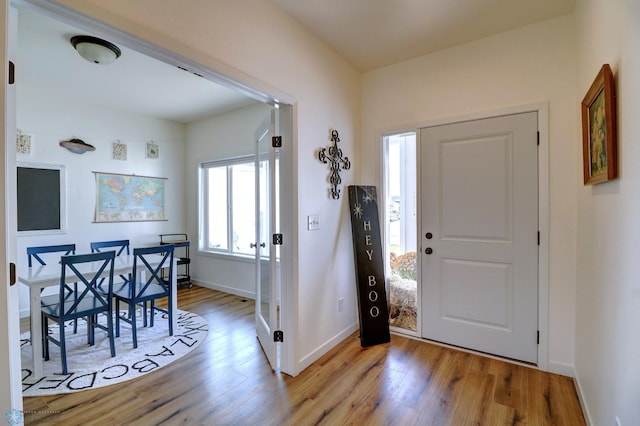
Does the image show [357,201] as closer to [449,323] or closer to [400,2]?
[449,323]

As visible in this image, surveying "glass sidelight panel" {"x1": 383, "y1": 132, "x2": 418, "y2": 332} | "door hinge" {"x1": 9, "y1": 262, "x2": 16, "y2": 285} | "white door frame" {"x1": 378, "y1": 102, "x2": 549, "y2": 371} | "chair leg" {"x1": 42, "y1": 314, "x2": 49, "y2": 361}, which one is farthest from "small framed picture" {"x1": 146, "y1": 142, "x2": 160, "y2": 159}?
"white door frame" {"x1": 378, "y1": 102, "x2": 549, "y2": 371}

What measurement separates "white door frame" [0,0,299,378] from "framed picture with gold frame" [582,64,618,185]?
5.92 ft

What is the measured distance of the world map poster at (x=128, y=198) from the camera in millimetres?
4242

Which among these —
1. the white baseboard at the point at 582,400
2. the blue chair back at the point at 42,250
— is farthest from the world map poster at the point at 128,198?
the white baseboard at the point at 582,400

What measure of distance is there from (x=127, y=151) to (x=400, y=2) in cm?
429

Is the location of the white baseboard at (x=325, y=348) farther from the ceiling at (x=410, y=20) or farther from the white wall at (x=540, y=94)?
the ceiling at (x=410, y=20)

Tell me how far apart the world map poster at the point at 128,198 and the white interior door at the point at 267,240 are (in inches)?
107

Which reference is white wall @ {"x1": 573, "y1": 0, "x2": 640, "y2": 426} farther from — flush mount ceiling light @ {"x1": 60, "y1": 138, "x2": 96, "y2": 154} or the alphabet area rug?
flush mount ceiling light @ {"x1": 60, "y1": 138, "x2": 96, "y2": 154}

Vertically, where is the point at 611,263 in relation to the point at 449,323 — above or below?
above

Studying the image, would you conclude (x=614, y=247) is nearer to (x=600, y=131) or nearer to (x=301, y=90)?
(x=600, y=131)

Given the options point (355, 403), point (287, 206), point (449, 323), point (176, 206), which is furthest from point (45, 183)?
point (449, 323)

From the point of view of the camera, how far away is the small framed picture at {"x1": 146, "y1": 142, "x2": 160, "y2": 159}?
Result: 474cm

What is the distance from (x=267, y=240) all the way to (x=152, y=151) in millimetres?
3308

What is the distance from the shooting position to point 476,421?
177cm
